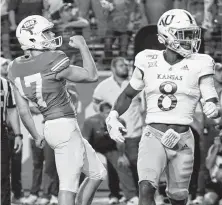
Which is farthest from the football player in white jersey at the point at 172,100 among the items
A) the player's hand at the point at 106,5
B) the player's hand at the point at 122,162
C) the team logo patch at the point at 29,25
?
the player's hand at the point at 106,5

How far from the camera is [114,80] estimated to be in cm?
1081

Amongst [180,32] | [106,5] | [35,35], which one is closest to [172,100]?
[180,32]

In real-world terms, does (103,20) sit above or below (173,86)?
below

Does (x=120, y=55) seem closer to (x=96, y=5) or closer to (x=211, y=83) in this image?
(x=96, y=5)

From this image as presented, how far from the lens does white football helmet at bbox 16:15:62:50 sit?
296 inches

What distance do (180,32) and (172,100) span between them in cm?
60

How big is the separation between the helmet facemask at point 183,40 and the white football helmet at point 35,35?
0.98 m

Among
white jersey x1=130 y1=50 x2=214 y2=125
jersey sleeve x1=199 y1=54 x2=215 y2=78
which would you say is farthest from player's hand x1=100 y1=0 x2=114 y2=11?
jersey sleeve x1=199 y1=54 x2=215 y2=78

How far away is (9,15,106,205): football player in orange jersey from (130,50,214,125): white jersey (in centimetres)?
49

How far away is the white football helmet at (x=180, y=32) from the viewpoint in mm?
7445

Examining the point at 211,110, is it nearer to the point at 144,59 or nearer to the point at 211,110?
the point at 211,110

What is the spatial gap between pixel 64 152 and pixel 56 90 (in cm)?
52

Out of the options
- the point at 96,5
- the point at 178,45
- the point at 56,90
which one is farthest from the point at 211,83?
the point at 96,5

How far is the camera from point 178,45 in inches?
293
